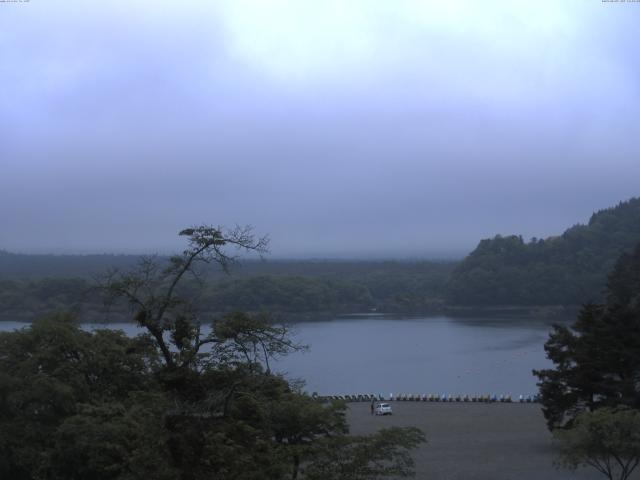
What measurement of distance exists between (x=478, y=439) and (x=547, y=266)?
53.0 metres

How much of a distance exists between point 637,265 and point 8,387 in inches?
1217

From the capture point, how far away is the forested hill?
63875 mm

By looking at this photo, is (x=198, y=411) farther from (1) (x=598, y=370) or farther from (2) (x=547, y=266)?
(2) (x=547, y=266)

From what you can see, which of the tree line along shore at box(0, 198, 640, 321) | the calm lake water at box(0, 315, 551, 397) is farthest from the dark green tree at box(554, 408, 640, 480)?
the tree line along shore at box(0, 198, 640, 321)

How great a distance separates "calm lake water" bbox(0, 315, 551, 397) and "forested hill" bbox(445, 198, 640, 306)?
29.1 ft

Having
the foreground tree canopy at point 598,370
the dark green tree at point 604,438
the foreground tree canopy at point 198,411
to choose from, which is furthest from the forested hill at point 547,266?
the foreground tree canopy at point 198,411

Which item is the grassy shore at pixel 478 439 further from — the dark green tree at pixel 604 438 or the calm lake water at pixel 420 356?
the calm lake water at pixel 420 356

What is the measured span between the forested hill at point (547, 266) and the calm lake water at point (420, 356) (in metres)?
8.88

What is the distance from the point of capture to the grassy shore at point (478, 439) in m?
13.5

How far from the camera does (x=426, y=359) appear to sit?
37.5 meters

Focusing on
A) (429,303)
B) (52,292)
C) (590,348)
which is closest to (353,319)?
(429,303)

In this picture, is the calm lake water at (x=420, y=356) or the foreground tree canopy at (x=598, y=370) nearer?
the foreground tree canopy at (x=598, y=370)

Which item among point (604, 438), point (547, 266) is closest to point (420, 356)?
point (604, 438)

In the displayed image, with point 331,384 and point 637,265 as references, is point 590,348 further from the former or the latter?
point 637,265
